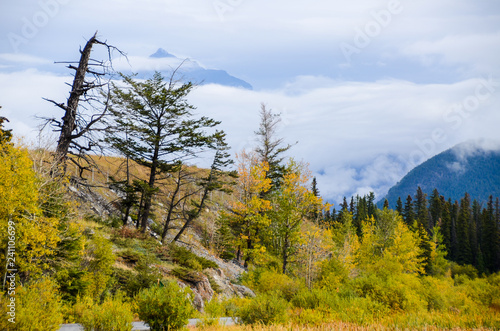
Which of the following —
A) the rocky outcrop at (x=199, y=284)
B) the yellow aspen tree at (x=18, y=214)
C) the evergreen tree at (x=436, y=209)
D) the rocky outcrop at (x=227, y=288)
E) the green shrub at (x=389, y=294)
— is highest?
the evergreen tree at (x=436, y=209)

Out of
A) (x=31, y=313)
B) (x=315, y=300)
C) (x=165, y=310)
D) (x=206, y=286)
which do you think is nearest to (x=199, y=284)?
(x=206, y=286)

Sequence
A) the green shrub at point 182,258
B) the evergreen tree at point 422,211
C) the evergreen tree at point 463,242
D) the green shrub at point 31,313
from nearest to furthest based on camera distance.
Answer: the green shrub at point 31,313, the green shrub at point 182,258, the evergreen tree at point 463,242, the evergreen tree at point 422,211

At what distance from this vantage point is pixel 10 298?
251 inches

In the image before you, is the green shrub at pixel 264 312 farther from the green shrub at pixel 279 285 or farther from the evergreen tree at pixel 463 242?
the evergreen tree at pixel 463 242

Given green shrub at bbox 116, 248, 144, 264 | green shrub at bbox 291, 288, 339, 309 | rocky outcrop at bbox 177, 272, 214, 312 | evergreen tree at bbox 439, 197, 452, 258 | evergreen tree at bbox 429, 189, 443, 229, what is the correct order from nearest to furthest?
green shrub at bbox 291, 288, 339, 309 < rocky outcrop at bbox 177, 272, 214, 312 < green shrub at bbox 116, 248, 144, 264 < evergreen tree at bbox 439, 197, 452, 258 < evergreen tree at bbox 429, 189, 443, 229

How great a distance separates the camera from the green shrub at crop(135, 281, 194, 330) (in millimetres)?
7012

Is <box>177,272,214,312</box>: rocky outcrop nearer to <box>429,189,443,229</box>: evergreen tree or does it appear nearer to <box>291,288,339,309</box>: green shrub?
<box>291,288,339,309</box>: green shrub

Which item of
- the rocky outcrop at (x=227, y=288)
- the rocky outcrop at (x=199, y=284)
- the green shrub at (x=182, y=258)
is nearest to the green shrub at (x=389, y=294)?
the rocky outcrop at (x=227, y=288)

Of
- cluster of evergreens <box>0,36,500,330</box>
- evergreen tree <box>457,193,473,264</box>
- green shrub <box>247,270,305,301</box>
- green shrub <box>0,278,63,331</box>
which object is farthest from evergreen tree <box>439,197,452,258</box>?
green shrub <box>0,278,63,331</box>

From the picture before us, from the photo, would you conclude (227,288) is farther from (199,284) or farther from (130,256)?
(130,256)

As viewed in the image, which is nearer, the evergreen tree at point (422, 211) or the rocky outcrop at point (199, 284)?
the rocky outcrop at point (199, 284)

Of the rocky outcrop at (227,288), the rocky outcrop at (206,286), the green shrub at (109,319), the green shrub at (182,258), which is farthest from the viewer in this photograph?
the green shrub at (182,258)

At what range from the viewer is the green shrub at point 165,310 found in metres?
7.01

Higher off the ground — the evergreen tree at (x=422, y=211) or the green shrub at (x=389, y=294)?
the evergreen tree at (x=422, y=211)
